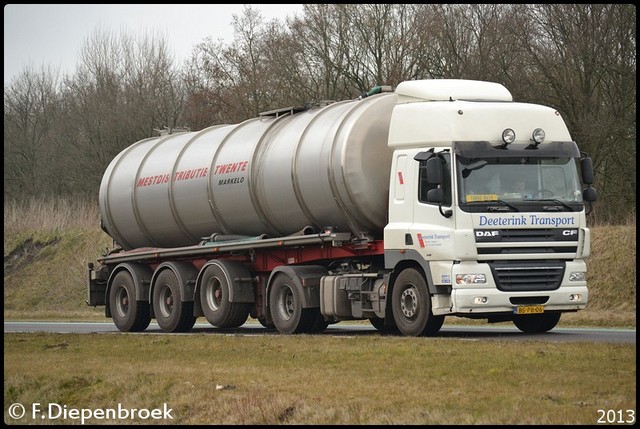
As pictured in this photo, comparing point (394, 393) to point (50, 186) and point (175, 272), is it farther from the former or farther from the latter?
point (50, 186)

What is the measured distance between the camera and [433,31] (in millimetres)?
41156

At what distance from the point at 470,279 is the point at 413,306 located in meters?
1.31

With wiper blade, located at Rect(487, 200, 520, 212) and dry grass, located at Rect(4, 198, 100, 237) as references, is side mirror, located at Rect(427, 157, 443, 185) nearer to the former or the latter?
wiper blade, located at Rect(487, 200, 520, 212)

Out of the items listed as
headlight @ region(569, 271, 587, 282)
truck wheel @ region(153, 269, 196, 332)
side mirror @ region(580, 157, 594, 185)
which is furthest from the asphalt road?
side mirror @ region(580, 157, 594, 185)

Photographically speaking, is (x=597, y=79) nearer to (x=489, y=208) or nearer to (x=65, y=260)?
(x=489, y=208)

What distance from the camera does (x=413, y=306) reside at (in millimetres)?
19875

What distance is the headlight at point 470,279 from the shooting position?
61.9 ft

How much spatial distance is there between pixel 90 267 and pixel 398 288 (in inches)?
413

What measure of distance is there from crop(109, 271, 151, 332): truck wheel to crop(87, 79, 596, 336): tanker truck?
0.87 m

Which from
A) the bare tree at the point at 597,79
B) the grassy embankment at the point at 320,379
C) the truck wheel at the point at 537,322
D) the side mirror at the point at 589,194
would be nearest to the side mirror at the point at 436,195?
the grassy embankment at the point at 320,379

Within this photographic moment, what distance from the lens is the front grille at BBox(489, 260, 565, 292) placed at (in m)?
19.0

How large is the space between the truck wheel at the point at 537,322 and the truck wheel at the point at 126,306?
897cm

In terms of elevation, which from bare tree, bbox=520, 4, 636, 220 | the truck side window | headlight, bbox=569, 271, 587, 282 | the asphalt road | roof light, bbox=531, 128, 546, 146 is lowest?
the asphalt road

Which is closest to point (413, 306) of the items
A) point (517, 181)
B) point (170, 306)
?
point (517, 181)
